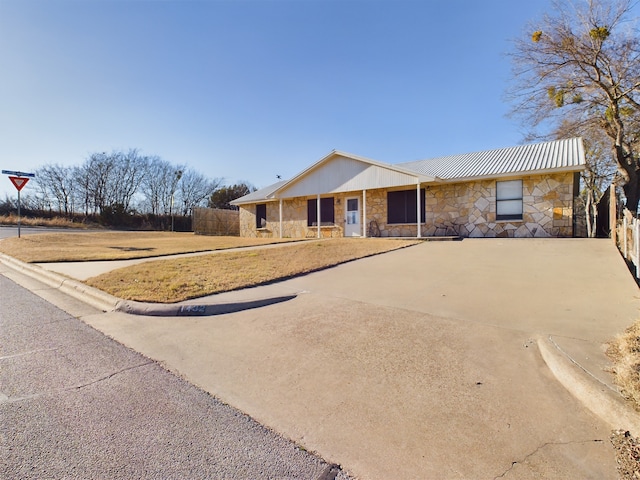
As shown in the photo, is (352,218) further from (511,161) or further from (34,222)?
(34,222)

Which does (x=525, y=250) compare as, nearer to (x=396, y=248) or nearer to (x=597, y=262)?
(x=597, y=262)

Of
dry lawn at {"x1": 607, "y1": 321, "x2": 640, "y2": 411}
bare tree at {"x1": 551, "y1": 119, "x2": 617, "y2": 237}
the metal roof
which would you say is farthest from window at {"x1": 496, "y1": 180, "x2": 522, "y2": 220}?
dry lawn at {"x1": 607, "y1": 321, "x2": 640, "y2": 411}

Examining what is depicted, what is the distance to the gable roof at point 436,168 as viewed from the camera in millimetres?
14109

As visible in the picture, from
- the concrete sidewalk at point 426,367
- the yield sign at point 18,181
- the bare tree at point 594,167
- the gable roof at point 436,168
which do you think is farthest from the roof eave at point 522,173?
the yield sign at point 18,181

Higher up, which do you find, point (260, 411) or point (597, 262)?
point (597, 262)

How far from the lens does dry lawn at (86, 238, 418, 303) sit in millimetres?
6246

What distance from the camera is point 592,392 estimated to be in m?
2.56

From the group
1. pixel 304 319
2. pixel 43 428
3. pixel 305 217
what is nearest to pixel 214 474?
pixel 43 428

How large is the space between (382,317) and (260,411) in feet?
8.27

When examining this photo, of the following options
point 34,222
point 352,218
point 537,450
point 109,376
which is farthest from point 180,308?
point 34,222

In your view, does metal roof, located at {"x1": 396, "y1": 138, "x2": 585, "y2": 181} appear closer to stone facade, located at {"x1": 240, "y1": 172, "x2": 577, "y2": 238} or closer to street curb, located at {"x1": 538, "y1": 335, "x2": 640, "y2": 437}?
stone facade, located at {"x1": 240, "y1": 172, "x2": 577, "y2": 238}

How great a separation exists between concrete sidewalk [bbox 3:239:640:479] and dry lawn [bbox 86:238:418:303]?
67 centimetres

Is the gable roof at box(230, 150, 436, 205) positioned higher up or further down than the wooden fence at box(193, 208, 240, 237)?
higher up

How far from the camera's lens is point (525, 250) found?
1039 centimetres
